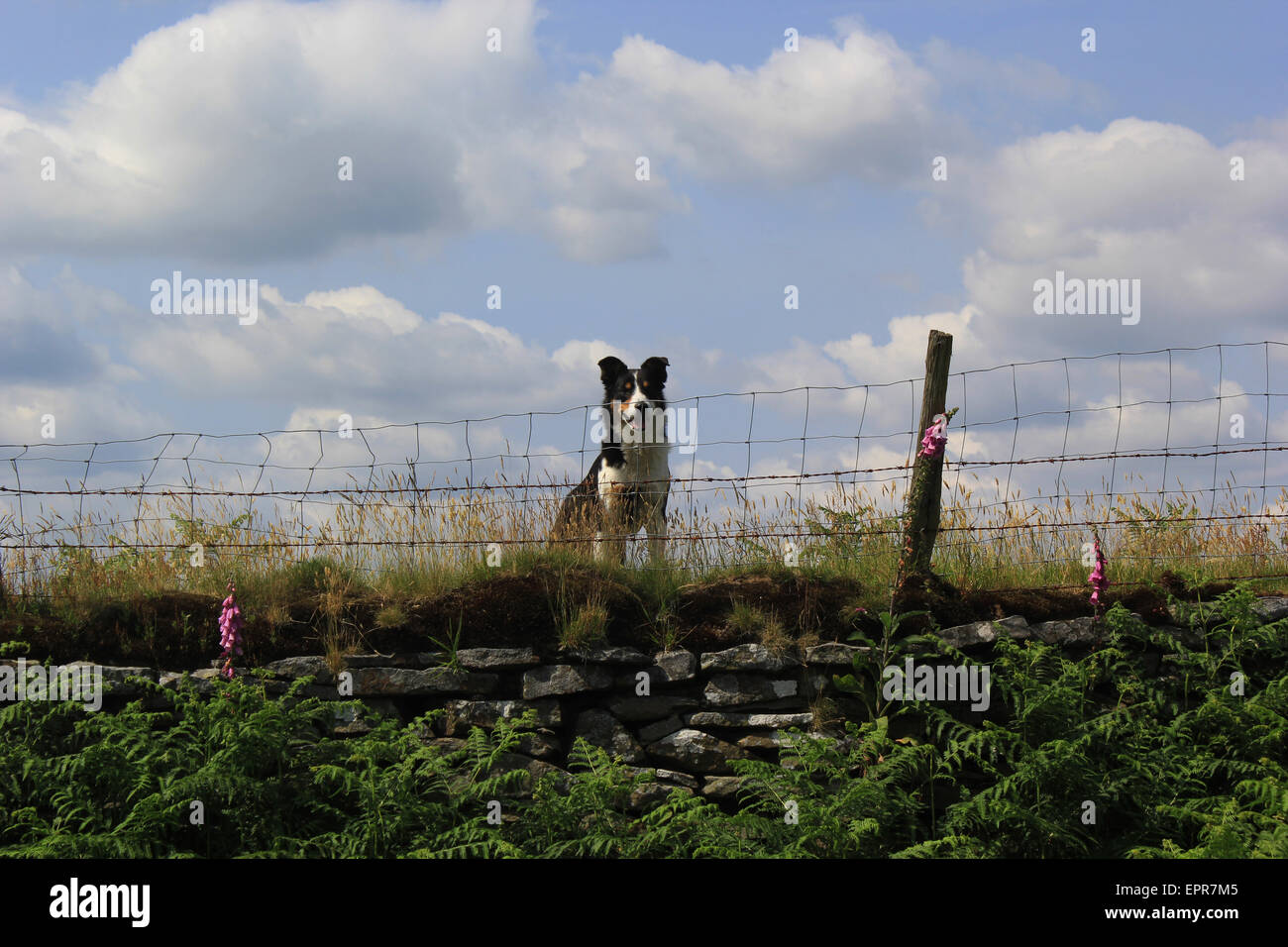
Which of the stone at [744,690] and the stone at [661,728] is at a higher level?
the stone at [744,690]

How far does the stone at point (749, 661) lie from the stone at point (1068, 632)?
6.42 feet

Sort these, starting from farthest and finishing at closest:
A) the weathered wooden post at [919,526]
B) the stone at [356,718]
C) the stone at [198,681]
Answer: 1. the weathered wooden post at [919,526]
2. the stone at [198,681]
3. the stone at [356,718]

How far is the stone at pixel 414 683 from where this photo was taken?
7289 millimetres

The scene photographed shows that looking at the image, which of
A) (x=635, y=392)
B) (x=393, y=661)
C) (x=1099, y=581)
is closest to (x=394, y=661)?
(x=393, y=661)

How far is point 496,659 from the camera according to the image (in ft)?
24.1

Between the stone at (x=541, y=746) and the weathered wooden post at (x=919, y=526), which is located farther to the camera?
the weathered wooden post at (x=919, y=526)

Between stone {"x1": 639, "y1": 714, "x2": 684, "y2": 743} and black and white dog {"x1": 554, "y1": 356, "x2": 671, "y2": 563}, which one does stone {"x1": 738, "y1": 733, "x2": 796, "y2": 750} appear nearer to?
stone {"x1": 639, "y1": 714, "x2": 684, "y2": 743}

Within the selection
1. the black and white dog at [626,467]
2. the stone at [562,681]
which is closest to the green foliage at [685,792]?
the stone at [562,681]

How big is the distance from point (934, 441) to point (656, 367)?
10.3ft

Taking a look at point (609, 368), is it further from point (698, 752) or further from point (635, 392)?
point (698, 752)

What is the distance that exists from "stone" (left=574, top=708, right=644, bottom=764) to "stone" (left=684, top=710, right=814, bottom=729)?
17.5 inches

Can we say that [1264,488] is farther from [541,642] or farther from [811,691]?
[541,642]

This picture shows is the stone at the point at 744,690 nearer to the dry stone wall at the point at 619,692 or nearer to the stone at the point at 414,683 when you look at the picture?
the dry stone wall at the point at 619,692
